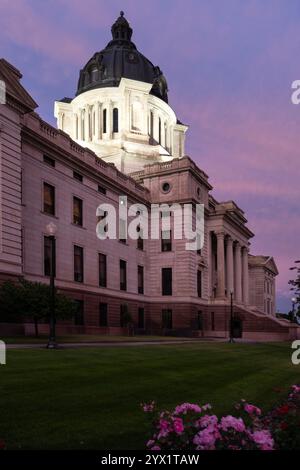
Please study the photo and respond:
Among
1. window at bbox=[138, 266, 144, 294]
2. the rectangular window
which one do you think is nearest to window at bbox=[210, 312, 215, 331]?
window at bbox=[138, 266, 144, 294]

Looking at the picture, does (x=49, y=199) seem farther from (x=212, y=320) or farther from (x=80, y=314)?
(x=212, y=320)

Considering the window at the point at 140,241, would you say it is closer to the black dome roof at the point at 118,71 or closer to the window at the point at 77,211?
the window at the point at 77,211

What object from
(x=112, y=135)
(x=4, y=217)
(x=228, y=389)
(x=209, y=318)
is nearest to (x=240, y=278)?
(x=209, y=318)

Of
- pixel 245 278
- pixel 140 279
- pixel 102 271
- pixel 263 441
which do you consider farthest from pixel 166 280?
pixel 263 441

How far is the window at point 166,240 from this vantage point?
61844 millimetres

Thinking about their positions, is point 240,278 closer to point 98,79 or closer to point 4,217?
point 98,79

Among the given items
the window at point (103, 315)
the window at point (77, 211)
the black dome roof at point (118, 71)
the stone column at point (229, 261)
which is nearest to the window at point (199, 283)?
the stone column at point (229, 261)

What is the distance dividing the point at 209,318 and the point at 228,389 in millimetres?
54671

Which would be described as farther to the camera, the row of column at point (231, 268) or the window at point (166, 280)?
the row of column at point (231, 268)

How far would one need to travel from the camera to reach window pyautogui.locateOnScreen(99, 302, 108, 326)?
1962 inches

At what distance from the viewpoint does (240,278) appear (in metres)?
83.1

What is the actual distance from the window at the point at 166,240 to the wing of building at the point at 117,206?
130 mm

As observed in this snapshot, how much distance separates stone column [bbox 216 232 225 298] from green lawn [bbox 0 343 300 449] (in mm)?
50816
